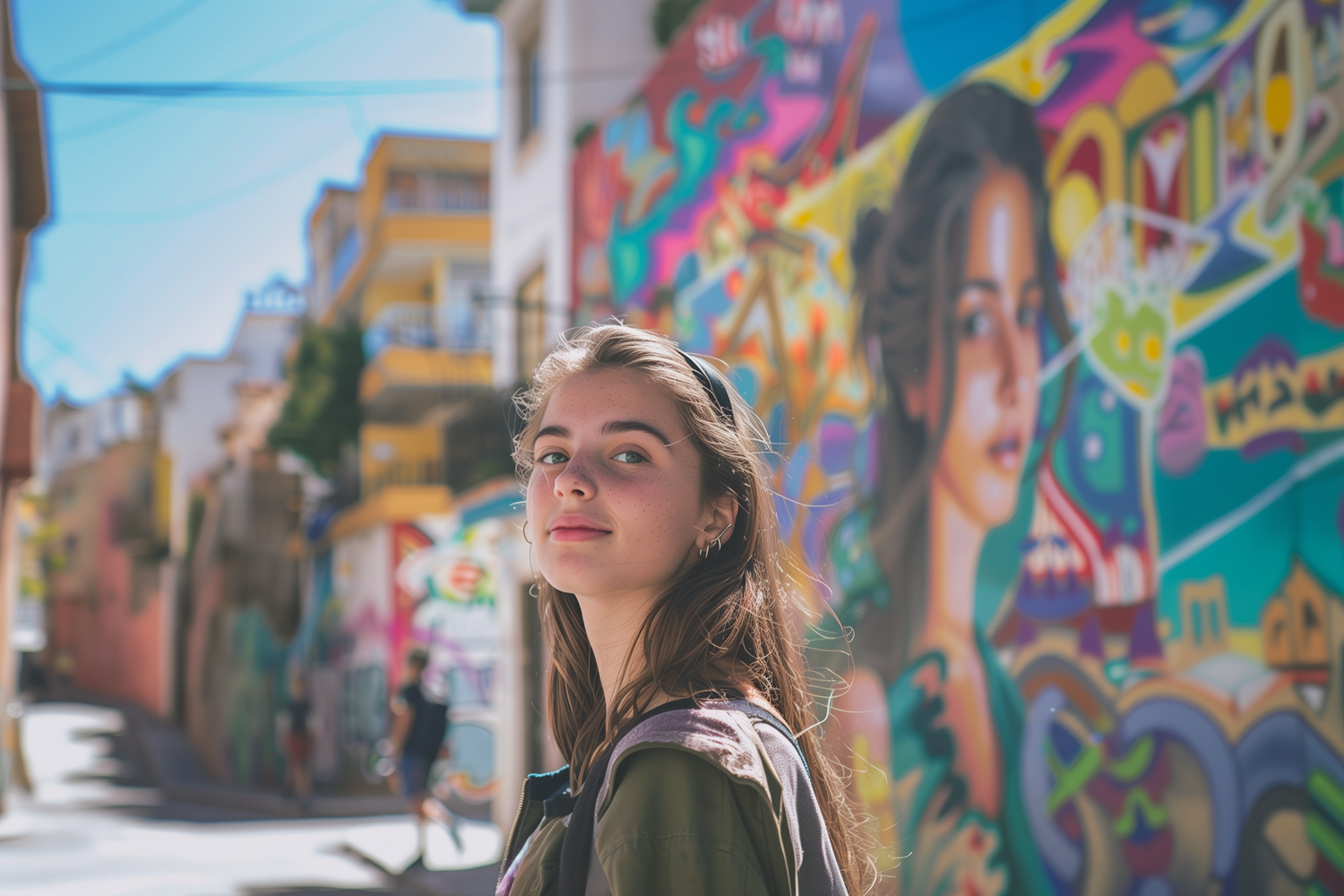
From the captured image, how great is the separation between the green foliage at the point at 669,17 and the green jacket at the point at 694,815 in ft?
39.3

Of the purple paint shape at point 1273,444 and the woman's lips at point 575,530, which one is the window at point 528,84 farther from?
the woman's lips at point 575,530

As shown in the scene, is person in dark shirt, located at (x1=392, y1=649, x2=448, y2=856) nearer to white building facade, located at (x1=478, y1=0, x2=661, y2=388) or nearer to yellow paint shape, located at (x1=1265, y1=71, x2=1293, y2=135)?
white building facade, located at (x1=478, y1=0, x2=661, y2=388)

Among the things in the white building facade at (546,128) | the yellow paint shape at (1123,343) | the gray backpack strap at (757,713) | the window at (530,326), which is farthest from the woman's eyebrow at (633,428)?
the window at (530,326)

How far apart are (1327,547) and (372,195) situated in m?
25.6

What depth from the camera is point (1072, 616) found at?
17.0ft

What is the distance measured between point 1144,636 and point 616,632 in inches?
144

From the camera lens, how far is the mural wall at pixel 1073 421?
13.7 feet

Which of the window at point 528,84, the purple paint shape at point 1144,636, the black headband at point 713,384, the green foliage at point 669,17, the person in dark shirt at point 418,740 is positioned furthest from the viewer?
the window at point 528,84

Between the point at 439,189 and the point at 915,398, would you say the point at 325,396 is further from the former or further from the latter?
the point at 915,398

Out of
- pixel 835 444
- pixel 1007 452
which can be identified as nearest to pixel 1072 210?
pixel 1007 452

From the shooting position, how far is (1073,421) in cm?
522

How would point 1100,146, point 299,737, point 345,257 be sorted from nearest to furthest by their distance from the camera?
point 1100,146
point 299,737
point 345,257

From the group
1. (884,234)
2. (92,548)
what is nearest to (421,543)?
(884,234)

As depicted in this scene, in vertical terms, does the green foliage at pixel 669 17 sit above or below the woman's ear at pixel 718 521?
above
